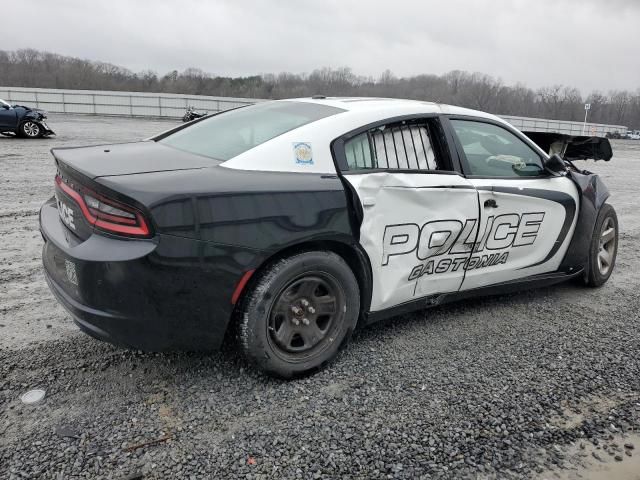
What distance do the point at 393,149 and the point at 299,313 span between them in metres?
1.17

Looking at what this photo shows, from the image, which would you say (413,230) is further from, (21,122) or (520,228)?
(21,122)

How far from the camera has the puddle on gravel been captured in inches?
87.9

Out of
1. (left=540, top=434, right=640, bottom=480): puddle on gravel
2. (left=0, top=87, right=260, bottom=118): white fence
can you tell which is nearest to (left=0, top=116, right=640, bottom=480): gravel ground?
(left=540, top=434, right=640, bottom=480): puddle on gravel

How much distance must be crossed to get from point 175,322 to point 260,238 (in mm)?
566

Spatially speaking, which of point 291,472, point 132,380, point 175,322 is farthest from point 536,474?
point 132,380

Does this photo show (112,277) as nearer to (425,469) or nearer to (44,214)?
(44,214)

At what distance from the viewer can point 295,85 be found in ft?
235

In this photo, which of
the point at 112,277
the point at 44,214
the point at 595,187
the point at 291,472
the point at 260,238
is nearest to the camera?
the point at 291,472

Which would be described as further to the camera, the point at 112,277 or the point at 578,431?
the point at 578,431

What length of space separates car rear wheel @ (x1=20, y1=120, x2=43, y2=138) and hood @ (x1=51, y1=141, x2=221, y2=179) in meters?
15.6

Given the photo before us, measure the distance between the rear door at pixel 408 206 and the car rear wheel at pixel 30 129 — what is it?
16.6 m

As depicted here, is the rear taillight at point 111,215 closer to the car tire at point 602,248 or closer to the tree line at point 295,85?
the car tire at point 602,248

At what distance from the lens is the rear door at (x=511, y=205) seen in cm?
347

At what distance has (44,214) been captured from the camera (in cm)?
308
